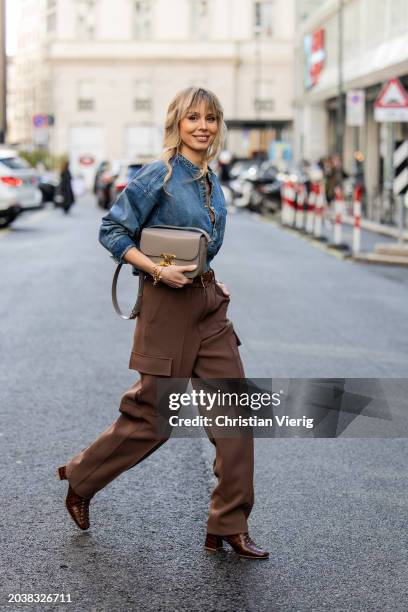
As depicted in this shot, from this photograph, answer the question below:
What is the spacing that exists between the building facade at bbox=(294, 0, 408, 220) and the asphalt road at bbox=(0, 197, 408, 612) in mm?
20967

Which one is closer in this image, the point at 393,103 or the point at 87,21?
the point at 393,103

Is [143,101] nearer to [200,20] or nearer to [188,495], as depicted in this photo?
[200,20]

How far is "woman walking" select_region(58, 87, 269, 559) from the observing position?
4469 millimetres

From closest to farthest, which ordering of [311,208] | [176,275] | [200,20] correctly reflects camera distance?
1. [176,275]
2. [311,208]
3. [200,20]

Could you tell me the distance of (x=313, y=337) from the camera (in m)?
11.1

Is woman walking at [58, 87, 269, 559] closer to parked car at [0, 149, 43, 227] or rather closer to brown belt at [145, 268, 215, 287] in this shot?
brown belt at [145, 268, 215, 287]

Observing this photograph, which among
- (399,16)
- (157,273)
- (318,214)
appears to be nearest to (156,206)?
(157,273)

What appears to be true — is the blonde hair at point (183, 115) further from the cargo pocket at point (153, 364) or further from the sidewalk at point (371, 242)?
the sidewalk at point (371, 242)

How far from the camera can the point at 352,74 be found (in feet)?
139

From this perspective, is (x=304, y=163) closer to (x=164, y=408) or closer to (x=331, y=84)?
(x=331, y=84)

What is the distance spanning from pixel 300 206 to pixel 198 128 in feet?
84.4

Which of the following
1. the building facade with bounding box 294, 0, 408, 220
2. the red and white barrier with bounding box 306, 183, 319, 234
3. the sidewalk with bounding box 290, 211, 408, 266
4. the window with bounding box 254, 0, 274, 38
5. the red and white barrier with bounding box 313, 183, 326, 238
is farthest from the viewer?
the window with bounding box 254, 0, 274, 38

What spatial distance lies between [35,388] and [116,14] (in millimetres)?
75241
